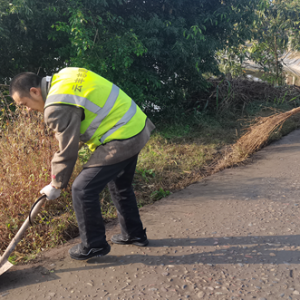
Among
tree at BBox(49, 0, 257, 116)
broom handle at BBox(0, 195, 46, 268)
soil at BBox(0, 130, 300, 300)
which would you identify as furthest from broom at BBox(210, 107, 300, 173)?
broom handle at BBox(0, 195, 46, 268)

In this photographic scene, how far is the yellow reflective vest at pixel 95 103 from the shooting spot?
2.18 meters

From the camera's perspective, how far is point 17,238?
252 cm

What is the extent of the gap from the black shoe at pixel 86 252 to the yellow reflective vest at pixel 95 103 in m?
0.84

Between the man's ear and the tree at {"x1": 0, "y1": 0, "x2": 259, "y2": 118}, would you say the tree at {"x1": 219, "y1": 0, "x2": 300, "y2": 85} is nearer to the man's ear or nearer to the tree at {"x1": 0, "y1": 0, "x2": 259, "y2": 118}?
the tree at {"x1": 0, "y1": 0, "x2": 259, "y2": 118}

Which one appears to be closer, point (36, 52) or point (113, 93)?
point (113, 93)

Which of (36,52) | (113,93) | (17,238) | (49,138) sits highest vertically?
(36,52)

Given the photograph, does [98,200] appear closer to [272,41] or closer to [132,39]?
[132,39]

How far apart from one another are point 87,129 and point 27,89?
20.4 inches

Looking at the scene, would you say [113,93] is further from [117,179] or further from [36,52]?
[36,52]

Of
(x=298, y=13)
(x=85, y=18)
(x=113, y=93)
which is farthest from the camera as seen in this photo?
(x=298, y=13)

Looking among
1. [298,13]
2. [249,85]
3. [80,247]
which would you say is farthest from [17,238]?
[298,13]

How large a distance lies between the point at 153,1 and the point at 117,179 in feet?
18.5

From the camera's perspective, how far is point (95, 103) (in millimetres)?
2254

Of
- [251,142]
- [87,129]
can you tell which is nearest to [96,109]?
[87,129]
